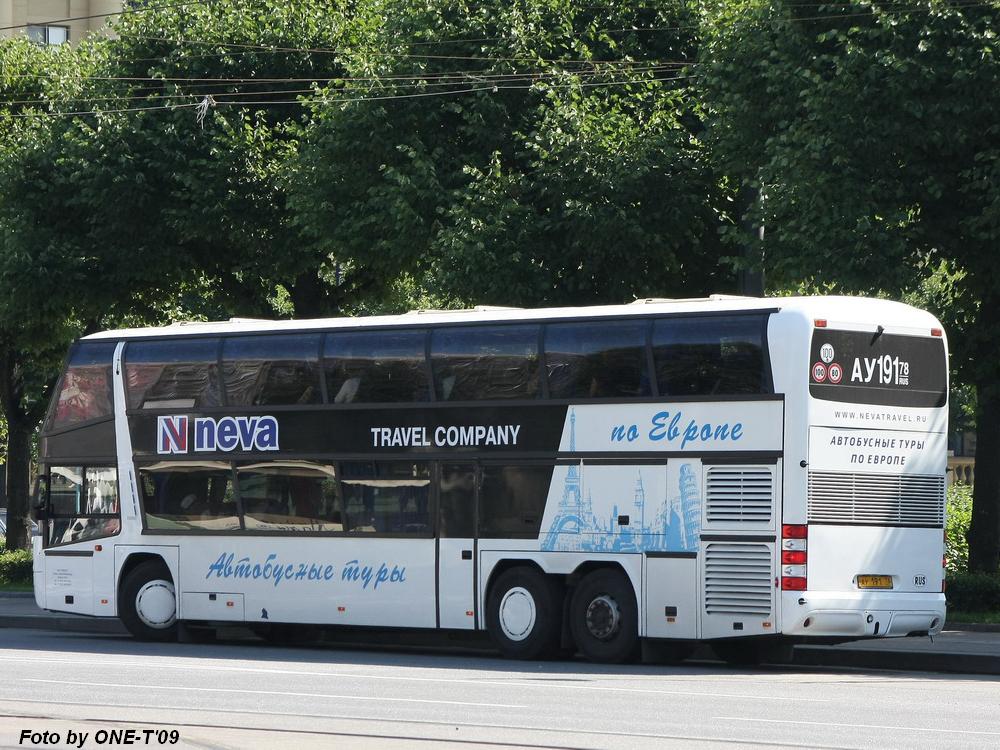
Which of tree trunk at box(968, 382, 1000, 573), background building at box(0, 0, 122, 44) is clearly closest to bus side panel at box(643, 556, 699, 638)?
tree trunk at box(968, 382, 1000, 573)

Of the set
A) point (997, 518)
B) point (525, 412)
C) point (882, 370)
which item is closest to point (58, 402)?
point (525, 412)

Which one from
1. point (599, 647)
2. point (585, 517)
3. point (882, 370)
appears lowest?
point (599, 647)

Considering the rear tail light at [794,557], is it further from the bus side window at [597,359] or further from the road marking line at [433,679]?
the road marking line at [433,679]

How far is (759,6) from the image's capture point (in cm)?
2353

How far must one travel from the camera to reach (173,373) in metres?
21.1

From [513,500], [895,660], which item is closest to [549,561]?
[513,500]

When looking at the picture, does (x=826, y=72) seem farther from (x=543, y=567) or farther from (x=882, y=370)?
(x=543, y=567)

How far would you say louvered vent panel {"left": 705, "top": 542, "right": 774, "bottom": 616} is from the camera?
1673cm

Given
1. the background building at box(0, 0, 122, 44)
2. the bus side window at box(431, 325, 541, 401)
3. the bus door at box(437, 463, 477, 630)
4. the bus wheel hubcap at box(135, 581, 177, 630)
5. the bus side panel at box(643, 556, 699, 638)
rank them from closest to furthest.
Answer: the bus side panel at box(643, 556, 699, 638), the bus side window at box(431, 325, 541, 401), the bus door at box(437, 463, 477, 630), the bus wheel hubcap at box(135, 581, 177, 630), the background building at box(0, 0, 122, 44)

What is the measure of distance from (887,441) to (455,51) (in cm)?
1256

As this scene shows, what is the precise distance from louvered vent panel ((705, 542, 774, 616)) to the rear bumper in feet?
0.99

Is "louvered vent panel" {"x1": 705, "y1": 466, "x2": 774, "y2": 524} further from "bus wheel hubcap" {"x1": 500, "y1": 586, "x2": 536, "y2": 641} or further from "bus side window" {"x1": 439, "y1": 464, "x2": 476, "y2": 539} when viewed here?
"bus side window" {"x1": 439, "y1": 464, "x2": 476, "y2": 539}

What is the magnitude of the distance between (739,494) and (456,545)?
339cm

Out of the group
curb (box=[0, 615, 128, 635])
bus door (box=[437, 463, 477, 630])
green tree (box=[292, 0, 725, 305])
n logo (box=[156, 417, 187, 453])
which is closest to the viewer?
bus door (box=[437, 463, 477, 630])
